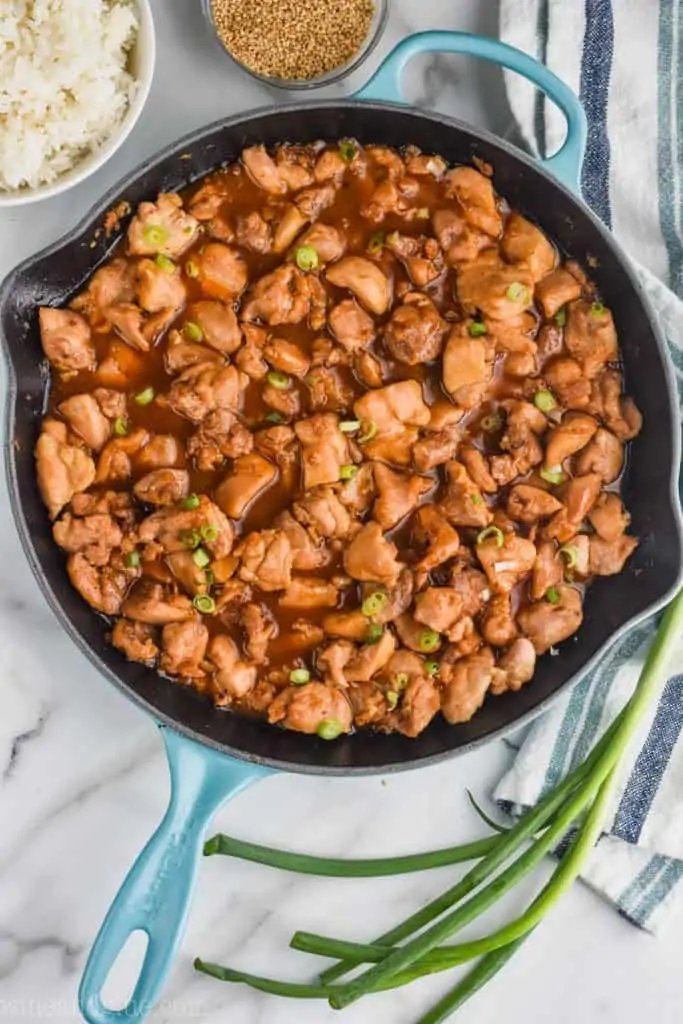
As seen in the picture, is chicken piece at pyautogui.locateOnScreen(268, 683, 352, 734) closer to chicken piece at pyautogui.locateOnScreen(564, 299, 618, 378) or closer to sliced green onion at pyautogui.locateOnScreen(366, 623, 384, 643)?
sliced green onion at pyautogui.locateOnScreen(366, 623, 384, 643)

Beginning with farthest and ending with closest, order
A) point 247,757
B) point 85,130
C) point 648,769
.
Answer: point 648,769 → point 85,130 → point 247,757

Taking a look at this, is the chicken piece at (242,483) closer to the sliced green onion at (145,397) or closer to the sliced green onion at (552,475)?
the sliced green onion at (145,397)

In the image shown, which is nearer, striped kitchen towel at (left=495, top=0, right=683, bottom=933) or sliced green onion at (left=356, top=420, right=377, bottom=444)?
sliced green onion at (left=356, top=420, right=377, bottom=444)

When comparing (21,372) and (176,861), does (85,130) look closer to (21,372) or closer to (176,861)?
(21,372)

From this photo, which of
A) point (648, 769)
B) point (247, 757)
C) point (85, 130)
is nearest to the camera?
point (247, 757)

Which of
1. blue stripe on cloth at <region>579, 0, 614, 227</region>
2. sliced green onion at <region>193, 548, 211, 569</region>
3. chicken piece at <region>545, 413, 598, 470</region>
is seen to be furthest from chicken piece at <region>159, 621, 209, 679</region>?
blue stripe on cloth at <region>579, 0, 614, 227</region>

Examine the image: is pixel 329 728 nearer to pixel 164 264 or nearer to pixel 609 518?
pixel 609 518

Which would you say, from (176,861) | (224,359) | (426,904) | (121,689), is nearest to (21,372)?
(224,359)
